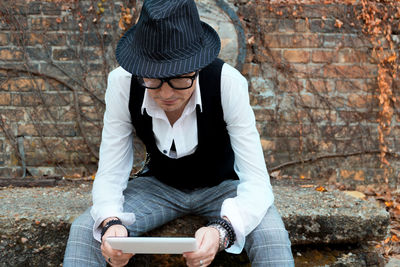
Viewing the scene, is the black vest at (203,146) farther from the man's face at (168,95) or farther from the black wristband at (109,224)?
the black wristband at (109,224)

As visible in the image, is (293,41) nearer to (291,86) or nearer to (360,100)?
(291,86)

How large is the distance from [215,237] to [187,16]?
2.72 ft

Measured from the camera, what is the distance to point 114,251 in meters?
1.61

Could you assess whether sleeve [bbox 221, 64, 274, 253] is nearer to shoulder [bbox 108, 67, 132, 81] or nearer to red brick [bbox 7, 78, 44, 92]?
shoulder [bbox 108, 67, 132, 81]

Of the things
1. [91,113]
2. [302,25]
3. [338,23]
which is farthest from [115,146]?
[338,23]

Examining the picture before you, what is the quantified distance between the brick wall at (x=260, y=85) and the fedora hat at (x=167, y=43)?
7.41 ft

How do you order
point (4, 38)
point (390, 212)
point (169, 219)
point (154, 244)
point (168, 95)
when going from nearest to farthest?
point (154, 244), point (168, 95), point (169, 219), point (390, 212), point (4, 38)

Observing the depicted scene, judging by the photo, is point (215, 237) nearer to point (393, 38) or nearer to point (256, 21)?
point (256, 21)

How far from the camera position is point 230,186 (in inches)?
82.2

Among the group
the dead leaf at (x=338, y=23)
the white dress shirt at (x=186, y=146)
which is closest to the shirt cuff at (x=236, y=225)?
the white dress shirt at (x=186, y=146)

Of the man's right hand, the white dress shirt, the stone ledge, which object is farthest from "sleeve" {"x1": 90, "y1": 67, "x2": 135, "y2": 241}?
the stone ledge

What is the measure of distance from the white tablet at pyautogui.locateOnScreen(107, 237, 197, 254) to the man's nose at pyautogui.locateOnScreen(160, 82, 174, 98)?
548 millimetres

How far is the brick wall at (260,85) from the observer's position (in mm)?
3842

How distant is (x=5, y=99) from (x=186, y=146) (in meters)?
2.56
